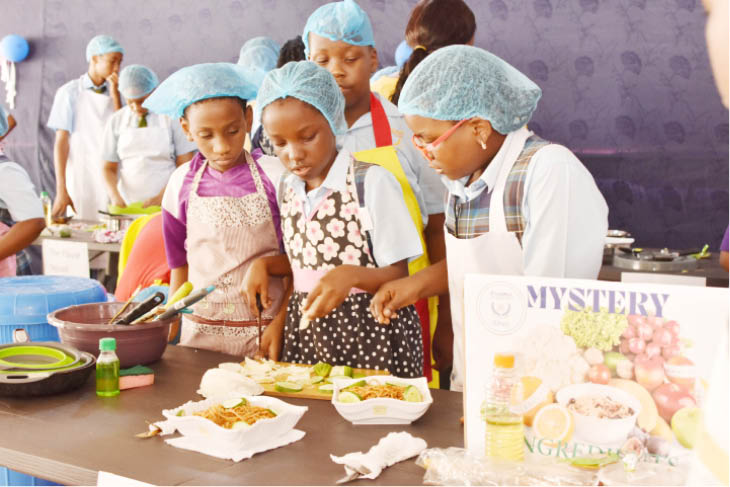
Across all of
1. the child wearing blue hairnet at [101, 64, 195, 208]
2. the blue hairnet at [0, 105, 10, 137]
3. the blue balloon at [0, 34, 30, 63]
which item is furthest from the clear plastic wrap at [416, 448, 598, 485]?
the blue balloon at [0, 34, 30, 63]

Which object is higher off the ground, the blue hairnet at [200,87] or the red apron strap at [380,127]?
the blue hairnet at [200,87]

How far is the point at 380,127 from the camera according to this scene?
9.12ft

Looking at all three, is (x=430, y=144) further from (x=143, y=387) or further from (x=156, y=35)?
(x=156, y=35)

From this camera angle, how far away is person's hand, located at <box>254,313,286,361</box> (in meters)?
2.32

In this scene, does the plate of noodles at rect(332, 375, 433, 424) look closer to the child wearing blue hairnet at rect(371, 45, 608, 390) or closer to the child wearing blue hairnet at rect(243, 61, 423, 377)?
the child wearing blue hairnet at rect(371, 45, 608, 390)

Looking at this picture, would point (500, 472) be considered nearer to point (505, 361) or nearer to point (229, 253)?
point (505, 361)

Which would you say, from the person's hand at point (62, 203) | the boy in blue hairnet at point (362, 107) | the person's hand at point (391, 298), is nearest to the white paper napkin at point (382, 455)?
the person's hand at point (391, 298)

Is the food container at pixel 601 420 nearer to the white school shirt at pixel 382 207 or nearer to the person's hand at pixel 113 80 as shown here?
the white school shirt at pixel 382 207

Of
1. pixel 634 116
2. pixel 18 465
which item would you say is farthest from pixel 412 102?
pixel 634 116

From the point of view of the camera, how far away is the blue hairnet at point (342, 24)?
2.76m

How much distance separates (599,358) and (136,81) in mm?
5250

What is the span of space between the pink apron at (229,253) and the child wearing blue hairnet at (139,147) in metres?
3.69

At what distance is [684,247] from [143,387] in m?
4.36

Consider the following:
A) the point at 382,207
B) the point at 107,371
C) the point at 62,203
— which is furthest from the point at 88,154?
the point at 107,371
